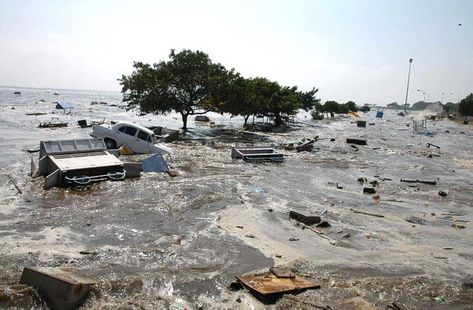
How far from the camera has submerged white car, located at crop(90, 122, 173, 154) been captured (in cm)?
1920

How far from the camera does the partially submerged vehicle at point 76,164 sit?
12562 mm

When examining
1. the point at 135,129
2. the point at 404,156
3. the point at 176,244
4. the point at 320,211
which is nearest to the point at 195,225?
the point at 176,244

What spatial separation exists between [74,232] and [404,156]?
74.3 ft

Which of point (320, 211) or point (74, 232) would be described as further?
point (320, 211)

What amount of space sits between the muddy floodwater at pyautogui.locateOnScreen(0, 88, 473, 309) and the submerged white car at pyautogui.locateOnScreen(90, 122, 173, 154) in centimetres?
316

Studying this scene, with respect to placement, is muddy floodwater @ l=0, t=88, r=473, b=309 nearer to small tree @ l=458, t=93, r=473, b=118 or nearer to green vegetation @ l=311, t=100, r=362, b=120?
green vegetation @ l=311, t=100, r=362, b=120

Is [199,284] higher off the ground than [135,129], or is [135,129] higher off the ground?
[135,129]

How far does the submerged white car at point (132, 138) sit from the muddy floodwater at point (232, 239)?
124 inches

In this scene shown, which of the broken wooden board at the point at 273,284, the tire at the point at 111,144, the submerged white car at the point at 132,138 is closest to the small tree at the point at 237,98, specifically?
the submerged white car at the point at 132,138

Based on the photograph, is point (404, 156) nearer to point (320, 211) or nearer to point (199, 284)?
point (320, 211)

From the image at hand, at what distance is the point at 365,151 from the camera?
27.7 metres

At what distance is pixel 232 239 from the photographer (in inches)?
352

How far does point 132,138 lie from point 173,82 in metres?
13.6

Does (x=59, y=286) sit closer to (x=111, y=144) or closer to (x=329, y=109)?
(x=111, y=144)
